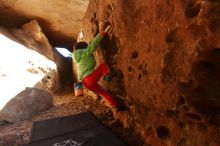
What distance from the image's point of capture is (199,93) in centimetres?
203

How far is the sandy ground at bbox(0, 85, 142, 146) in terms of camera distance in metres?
3.30

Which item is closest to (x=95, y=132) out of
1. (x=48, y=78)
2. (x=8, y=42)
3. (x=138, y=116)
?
(x=138, y=116)

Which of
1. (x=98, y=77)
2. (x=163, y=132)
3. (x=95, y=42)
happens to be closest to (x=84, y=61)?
(x=98, y=77)

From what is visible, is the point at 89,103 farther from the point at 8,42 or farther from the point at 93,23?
the point at 8,42

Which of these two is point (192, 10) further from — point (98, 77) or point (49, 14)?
point (49, 14)

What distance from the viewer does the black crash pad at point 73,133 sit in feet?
9.76

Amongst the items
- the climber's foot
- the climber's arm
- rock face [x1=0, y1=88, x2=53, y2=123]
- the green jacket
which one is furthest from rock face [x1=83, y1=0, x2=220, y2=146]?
rock face [x1=0, y1=88, x2=53, y2=123]

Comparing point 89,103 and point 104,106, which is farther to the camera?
point 89,103

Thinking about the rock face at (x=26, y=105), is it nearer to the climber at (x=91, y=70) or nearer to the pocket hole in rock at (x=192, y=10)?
the climber at (x=91, y=70)

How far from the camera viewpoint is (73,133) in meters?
3.27

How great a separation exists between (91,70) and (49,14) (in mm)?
2937

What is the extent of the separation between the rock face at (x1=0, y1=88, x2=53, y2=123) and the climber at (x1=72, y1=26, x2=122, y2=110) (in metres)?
1.08

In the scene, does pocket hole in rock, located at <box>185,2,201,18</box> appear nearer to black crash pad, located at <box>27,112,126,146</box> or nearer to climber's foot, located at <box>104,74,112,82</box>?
black crash pad, located at <box>27,112,126,146</box>

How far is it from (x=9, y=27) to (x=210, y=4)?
5.79 m
